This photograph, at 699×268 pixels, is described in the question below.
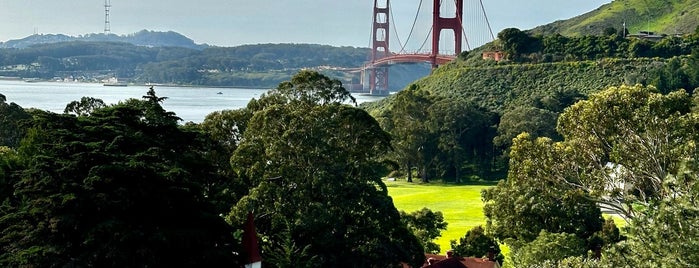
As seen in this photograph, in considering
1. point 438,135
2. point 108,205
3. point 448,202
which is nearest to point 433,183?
point 438,135

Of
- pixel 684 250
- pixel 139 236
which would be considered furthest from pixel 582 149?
pixel 139 236

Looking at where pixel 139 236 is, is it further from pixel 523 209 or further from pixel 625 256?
pixel 523 209

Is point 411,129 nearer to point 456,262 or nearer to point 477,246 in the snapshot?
point 477,246

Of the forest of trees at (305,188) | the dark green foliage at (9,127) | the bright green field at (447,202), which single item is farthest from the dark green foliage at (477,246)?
the dark green foliage at (9,127)

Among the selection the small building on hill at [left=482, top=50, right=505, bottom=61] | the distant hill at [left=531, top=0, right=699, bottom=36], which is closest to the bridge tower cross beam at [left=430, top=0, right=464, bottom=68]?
the small building on hill at [left=482, top=50, right=505, bottom=61]

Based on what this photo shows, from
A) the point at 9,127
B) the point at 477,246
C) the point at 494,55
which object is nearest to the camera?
the point at 477,246

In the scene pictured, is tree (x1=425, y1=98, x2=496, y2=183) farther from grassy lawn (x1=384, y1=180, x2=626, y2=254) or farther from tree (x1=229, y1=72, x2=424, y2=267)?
tree (x1=229, y1=72, x2=424, y2=267)

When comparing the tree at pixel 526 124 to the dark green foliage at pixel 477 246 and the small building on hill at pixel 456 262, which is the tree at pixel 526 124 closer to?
the dark green foliage at pixel 477 246
